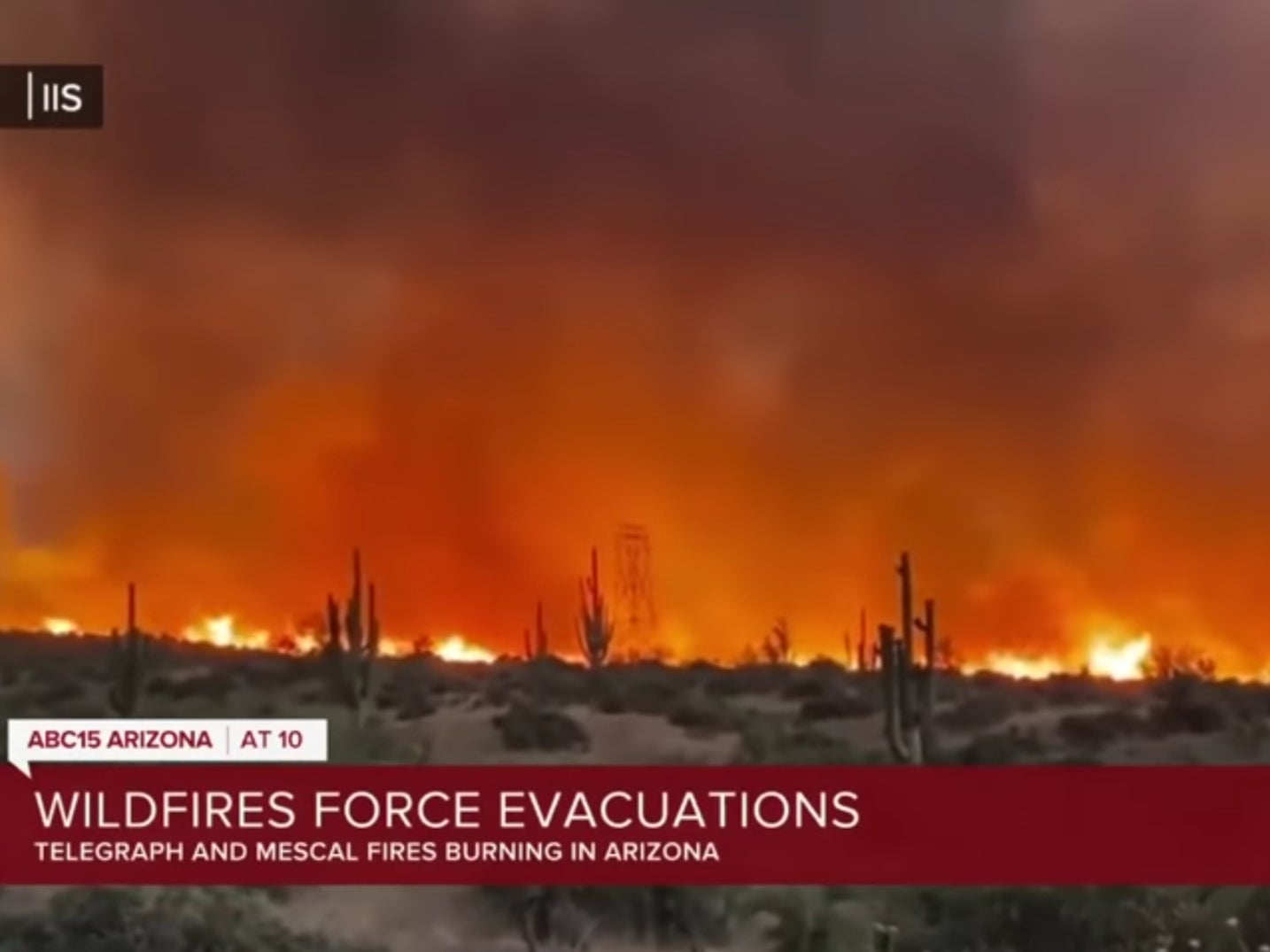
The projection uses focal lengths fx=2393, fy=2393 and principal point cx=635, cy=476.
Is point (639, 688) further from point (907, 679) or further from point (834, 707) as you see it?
point (907, 679)

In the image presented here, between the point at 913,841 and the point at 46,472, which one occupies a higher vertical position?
the point at 46,472

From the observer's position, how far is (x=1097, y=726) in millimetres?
3768

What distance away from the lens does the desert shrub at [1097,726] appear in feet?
12.3

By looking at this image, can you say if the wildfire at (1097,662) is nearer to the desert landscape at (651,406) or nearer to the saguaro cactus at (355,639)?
the desert landscape at (651,406)

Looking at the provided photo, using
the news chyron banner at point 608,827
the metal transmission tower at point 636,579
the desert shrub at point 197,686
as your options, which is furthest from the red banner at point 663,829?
the metal transmission tower at point 636,579


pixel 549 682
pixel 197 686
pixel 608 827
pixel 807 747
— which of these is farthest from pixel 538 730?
pixel 197 686

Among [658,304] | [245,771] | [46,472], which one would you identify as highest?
[658,304]

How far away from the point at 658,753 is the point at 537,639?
262mm

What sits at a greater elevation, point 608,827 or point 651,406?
point 651,406

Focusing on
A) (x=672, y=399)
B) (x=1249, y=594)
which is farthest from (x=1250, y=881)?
(x=672, y=399)

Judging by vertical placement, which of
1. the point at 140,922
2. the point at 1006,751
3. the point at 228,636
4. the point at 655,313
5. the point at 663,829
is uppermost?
the point at 655,313

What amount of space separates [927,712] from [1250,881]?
0.57 meters

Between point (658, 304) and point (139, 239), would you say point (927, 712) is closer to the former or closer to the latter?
point (658, 304)

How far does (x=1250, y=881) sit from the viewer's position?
3746mm
